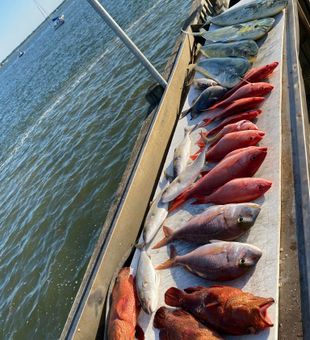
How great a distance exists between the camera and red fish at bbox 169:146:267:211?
3.59 meters

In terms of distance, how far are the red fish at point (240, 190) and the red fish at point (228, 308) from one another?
943 mm

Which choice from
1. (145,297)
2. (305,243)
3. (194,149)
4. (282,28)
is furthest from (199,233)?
(282,28)

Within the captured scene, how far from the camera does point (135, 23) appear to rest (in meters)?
23.4

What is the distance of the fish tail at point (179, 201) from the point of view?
13.4 ft

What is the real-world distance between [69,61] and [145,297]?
2936cm

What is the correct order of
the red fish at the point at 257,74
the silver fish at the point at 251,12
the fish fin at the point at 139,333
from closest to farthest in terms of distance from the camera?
1. the fish fin at the point at 139,333
2. the red fish at the point at 257,74
3. the silver fish at the point at 251,12

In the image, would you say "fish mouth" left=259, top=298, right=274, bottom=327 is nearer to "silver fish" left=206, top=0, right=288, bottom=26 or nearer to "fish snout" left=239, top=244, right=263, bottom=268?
"fish snout" left=239, top=244, right=263, bottom=268

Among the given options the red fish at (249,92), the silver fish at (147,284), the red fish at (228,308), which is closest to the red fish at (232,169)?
the silver fish at (147,284)

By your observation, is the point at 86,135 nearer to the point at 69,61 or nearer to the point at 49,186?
the point at 49,186

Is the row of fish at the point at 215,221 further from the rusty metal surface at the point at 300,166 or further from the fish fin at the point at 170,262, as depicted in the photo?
the rusty metal surface at the point at 300,166

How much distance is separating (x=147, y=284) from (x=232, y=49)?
13.9 ft

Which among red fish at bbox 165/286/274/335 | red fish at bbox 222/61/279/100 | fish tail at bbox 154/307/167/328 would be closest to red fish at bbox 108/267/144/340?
fish tail at bbox 154/307/167/328

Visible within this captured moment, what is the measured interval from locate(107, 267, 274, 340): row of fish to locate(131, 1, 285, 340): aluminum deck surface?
0.28 feet

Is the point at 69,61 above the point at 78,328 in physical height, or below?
above
